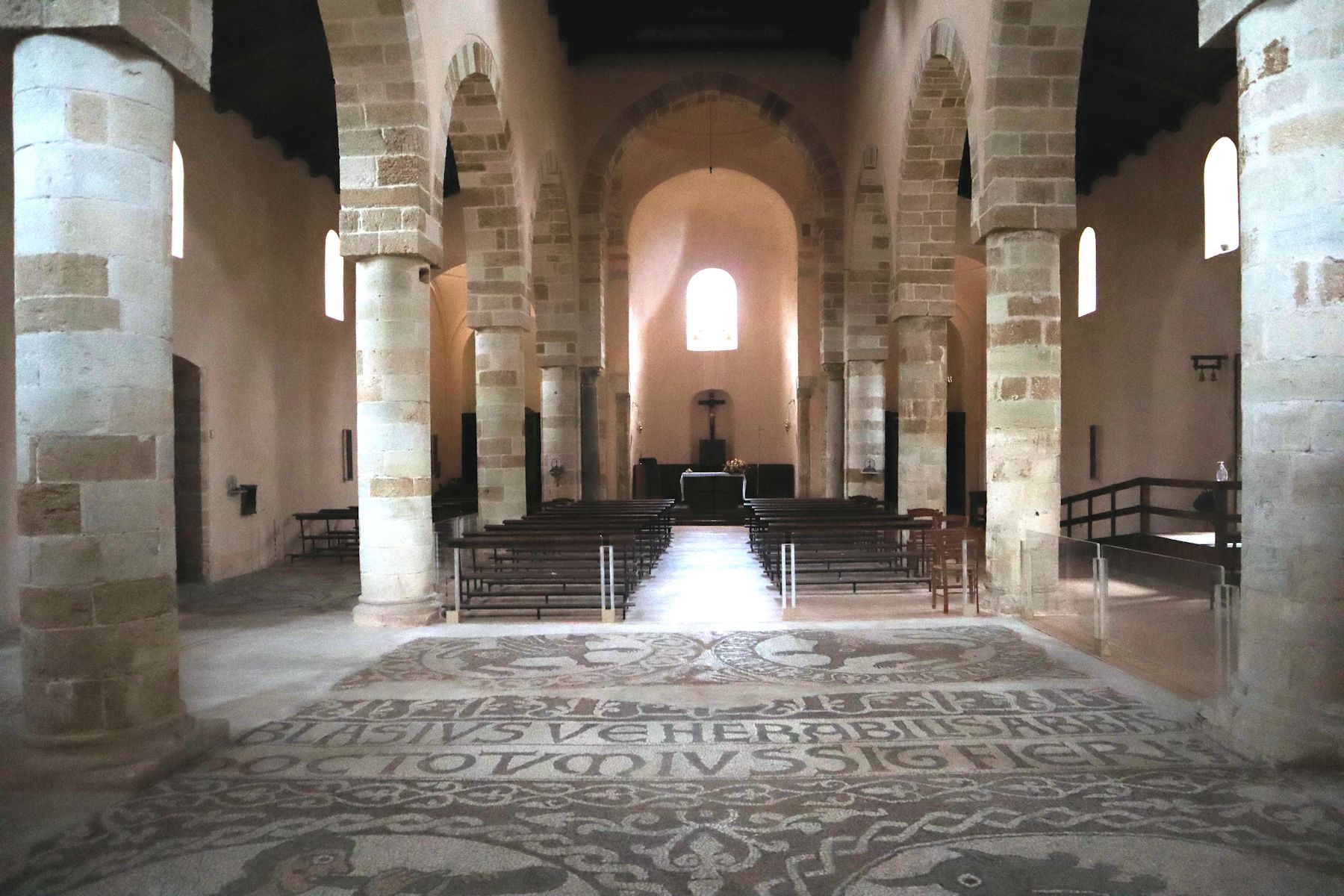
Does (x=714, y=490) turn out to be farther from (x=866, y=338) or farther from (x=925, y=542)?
(x=925, y=542)

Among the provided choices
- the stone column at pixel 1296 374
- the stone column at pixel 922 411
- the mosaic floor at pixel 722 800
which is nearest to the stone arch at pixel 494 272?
the stone column at pixel 922 411

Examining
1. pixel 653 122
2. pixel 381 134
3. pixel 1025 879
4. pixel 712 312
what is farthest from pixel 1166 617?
pixel 712 312

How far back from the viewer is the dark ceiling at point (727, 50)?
455 inches

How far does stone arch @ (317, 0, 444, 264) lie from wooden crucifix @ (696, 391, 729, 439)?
59.0 feet

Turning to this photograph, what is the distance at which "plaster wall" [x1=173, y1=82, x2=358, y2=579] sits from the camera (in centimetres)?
1217

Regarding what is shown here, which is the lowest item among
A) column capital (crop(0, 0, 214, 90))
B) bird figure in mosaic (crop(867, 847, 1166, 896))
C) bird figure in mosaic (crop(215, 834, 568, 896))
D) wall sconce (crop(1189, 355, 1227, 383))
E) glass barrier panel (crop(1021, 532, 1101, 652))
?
bird figure in mosaic (crop(215, 834, 568, 896))

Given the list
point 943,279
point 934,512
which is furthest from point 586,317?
point 934,512

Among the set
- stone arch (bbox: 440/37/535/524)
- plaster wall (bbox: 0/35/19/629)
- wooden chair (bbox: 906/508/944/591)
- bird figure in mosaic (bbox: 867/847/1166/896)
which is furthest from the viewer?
stone arch (bbox: 440/37/535/524)

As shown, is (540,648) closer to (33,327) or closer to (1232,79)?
(33,327)

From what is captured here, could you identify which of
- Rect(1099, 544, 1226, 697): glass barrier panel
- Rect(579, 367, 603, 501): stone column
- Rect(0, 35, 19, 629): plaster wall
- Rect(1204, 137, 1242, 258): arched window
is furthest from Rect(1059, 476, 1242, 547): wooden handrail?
Rect(0, 35, 19, 629): plaster wall

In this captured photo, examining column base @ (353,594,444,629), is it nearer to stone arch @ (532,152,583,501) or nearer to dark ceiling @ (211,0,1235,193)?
dark ceiling @ (211,0,1235,193)

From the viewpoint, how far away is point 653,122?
18.2m

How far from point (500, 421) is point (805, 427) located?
10.2m

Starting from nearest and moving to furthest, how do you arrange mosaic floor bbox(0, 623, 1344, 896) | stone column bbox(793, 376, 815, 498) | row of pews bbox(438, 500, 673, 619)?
mosaic floor bbox(0, 623, 1344, 896) < row of pews bbox(438, 500, 673, 619) < stone column bbox(793, 376, 815, 498)
